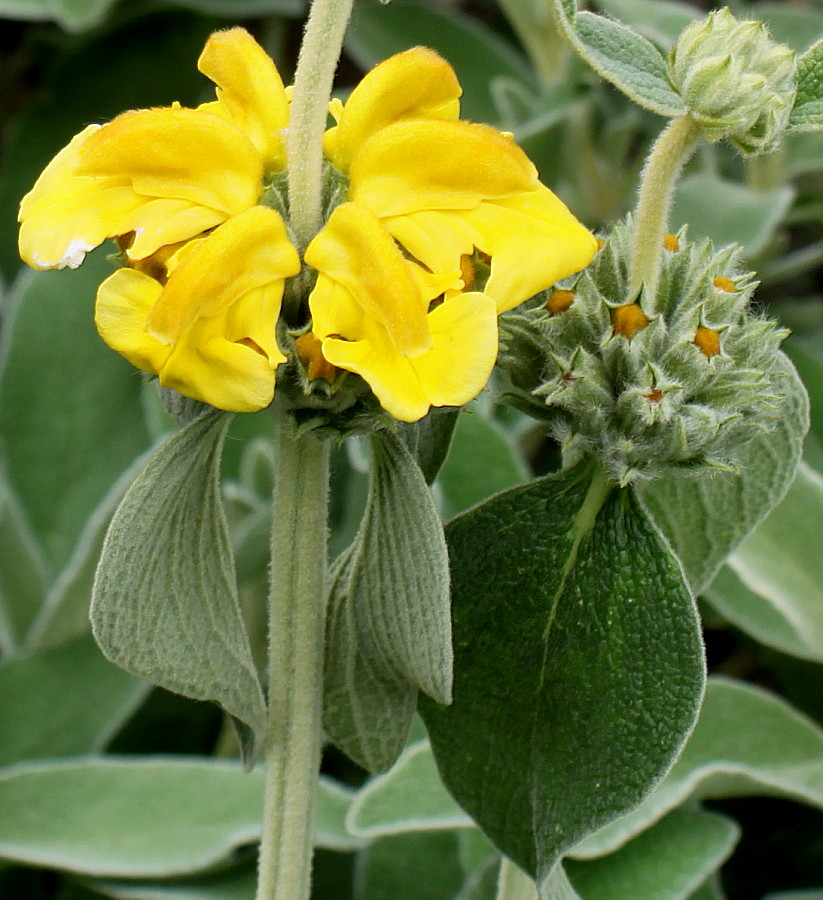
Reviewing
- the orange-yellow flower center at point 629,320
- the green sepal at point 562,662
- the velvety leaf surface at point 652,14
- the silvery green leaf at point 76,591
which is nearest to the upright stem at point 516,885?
the green sepal at point 562,662

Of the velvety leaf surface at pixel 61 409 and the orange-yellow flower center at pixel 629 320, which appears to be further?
the velvety leaf surface at pixel 61 409

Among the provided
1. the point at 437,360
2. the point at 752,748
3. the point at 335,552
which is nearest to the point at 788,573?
the point at 752,748

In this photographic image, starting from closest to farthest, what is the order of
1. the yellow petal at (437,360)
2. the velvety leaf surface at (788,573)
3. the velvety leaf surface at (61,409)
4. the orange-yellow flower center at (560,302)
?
the yellow petal at (437,360) → the orange-yellow flower center at (560,302) → the velvety leaf surface at (788,573) → the velvety leaf surface at (61,409)

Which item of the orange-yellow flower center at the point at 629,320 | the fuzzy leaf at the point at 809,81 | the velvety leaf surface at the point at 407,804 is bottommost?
the velvety leaf surface at the point at 407,804

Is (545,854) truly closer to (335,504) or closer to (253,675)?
(253,675)

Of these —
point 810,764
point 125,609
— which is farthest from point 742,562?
point 125,609

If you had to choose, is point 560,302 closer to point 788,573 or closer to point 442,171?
point 442,171

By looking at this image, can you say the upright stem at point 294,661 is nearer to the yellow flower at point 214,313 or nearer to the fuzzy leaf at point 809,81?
the yellow flower at point 214,313
